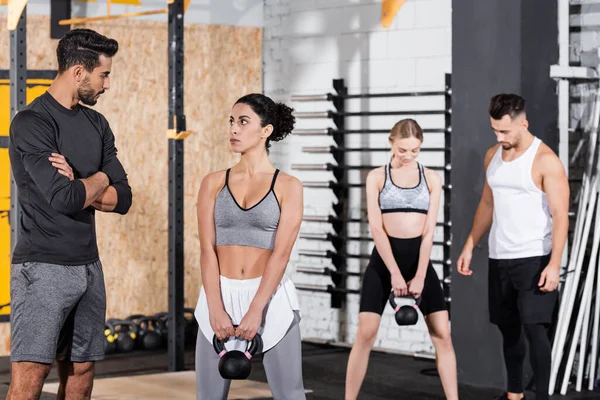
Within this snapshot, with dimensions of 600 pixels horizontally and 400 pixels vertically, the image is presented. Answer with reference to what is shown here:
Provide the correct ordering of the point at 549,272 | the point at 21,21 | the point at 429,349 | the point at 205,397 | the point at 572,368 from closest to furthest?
the point at 205,397
the point at 549,272
the point at 21,21
the point at 572,368
the point at 429,349

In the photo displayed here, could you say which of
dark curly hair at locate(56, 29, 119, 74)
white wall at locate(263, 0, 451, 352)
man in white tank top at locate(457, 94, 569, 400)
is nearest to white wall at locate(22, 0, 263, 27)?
white wall at locate(263, 0, 451, 352)

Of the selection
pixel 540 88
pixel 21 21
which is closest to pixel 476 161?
pixel 540 88

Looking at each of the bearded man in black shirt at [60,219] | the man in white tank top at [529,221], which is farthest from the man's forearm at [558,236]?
the bearded man in black shirt at [60,219]

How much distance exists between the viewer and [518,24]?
5.07m

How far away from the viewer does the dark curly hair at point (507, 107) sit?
4207 mm

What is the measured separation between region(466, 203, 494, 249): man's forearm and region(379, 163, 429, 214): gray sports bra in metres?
0.33

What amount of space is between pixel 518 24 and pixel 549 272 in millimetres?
1545

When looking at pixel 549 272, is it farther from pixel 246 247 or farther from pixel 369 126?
pixel 369 126

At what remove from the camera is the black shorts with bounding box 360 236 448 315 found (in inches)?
170

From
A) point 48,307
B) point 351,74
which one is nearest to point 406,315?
point 48,307

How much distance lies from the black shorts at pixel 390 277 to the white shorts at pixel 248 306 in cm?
138

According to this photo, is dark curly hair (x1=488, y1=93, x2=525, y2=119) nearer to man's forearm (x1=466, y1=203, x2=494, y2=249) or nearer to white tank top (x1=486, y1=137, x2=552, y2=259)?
white tank top (x1=486, y1=137, x2=552, y2=259)

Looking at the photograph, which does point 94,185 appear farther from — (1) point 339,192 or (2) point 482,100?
(1) point 339,192

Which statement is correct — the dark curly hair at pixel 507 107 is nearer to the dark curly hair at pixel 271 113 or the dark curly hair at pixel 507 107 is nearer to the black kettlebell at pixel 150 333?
the dark curly hair at pixel 271 113
